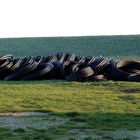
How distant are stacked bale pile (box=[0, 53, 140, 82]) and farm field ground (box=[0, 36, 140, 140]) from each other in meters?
0.97

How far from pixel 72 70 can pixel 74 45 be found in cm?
3636

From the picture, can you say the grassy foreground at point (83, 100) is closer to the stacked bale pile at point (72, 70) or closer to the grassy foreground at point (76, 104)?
the grassy foreground at point (76, 104)

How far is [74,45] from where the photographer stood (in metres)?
58.7

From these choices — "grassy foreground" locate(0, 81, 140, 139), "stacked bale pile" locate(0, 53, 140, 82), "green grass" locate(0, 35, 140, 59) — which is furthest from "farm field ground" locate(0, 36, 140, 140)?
"green grass" locate(0, 35, 140, 59)

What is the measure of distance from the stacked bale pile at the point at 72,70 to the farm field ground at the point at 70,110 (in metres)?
0.97

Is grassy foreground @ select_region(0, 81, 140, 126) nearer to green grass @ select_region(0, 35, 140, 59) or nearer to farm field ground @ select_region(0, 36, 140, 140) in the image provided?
farm field ground @ select_region(0, 36, 140, 140)

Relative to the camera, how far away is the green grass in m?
51.6

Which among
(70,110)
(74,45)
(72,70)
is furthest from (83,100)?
(74,45)

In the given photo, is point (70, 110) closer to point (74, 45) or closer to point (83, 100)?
point (83, 100)

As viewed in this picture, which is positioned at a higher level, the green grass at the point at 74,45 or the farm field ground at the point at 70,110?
the green grass at the point at 74,45

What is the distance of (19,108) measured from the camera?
566 inches

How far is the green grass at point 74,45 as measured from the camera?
51.6m

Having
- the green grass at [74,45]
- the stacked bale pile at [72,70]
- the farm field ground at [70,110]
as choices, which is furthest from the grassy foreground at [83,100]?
the green grass at [74,45]

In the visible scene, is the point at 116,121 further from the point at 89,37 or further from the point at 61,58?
the point at 89,37
